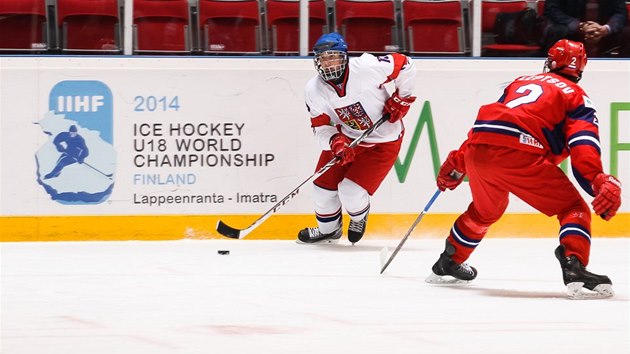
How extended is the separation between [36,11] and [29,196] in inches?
39.1

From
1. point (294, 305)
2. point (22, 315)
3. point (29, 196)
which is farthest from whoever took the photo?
point (29, 196)

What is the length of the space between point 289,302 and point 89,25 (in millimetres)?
2906

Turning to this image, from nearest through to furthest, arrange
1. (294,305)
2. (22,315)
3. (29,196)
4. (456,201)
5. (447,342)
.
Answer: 1. (447,342)
2. (22,315)
3. (294,305)
4. (29,196)
5. (456,201)

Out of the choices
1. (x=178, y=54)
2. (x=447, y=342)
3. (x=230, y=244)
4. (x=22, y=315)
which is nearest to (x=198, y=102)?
(x=178, y=54)

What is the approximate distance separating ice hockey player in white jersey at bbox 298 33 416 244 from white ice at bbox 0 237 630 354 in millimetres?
219

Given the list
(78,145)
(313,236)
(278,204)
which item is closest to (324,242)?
(313,236)

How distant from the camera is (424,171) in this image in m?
6.58

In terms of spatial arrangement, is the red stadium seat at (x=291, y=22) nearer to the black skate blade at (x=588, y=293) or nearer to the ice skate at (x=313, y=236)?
the ice skate at (x=313, y=236)

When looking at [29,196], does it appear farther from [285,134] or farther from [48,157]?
[285,134]

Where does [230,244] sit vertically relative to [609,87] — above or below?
below

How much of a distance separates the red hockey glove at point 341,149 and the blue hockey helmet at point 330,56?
1.02ft

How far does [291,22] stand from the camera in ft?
21.9

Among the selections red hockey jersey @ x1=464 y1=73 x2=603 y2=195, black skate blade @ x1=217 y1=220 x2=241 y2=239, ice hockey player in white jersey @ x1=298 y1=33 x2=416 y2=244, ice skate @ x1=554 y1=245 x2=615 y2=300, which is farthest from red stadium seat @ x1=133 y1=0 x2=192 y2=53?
ice skate @ x1=554 y1=245 x2=615 y2=300

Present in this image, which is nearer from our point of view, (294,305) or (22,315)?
(22,315)
